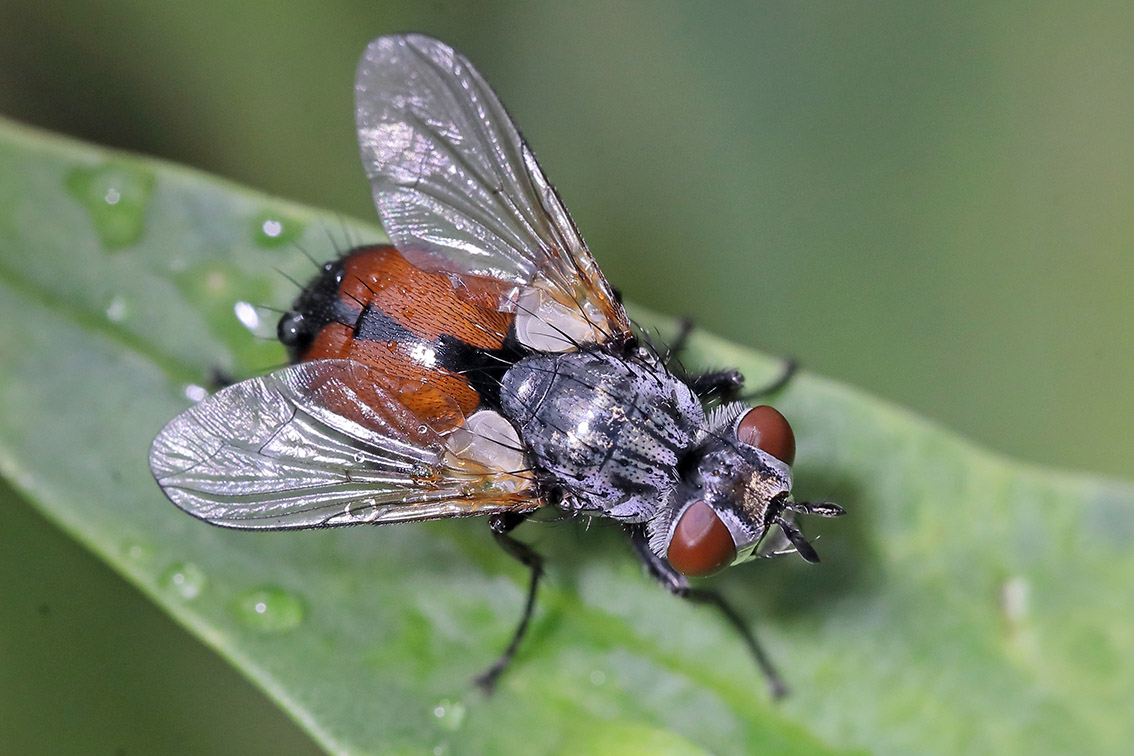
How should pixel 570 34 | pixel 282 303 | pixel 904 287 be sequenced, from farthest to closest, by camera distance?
pixel 570 34 < pixel 904 287 < pixel 282 303

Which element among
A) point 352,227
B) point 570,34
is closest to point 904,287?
point 570,34

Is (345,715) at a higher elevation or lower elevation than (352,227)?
lower

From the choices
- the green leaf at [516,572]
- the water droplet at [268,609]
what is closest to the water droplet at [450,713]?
the green leaf at [516,572]

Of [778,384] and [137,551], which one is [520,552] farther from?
[137,551]

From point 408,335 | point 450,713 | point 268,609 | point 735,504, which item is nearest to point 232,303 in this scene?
point 408,335

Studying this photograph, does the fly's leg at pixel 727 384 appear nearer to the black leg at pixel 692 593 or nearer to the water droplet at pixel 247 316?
the black leg at pixel 692 593

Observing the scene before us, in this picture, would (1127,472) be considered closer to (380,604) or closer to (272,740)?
(380,604)

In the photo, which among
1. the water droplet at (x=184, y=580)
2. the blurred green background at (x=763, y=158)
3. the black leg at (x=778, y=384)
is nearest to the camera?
the water droplet at (x=184, y=580)

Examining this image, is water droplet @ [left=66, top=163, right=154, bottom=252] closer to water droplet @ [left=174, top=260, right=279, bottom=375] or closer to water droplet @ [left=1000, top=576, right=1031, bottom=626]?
water droplet @ [left=174, top=260, right=279, bottom=375]
